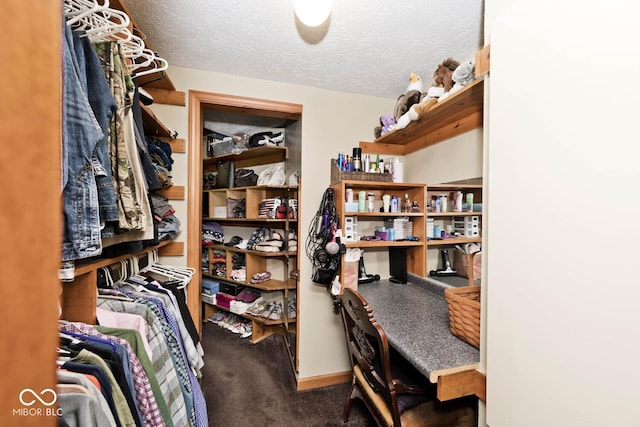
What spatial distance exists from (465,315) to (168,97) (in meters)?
2.01

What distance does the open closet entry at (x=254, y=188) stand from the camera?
5.53ft

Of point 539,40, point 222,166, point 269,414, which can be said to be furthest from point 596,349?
point 222,166

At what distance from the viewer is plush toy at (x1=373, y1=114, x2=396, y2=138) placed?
6.07 ft

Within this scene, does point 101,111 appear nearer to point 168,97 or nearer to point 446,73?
point 168,97

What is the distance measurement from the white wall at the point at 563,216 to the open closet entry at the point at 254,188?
1.38 metres

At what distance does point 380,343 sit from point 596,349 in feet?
2.00

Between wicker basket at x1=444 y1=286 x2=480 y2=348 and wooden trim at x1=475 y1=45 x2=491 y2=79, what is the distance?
2.63 feet

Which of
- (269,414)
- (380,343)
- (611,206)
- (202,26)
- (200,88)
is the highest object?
(202,26)

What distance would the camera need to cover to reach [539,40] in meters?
0.63

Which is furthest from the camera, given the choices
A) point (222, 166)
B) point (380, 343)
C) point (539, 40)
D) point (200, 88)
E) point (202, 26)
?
point (222, 166)

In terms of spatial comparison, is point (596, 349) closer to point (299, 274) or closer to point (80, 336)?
point (80, 336)

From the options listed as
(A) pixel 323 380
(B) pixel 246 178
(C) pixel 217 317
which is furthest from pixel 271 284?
(B) pixel 246 178

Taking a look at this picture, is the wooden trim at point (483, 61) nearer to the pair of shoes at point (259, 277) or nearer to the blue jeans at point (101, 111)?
the blue jeans at point (101, 111)

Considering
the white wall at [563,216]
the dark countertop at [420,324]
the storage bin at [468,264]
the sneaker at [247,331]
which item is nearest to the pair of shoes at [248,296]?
the sneaker at [247,331]
